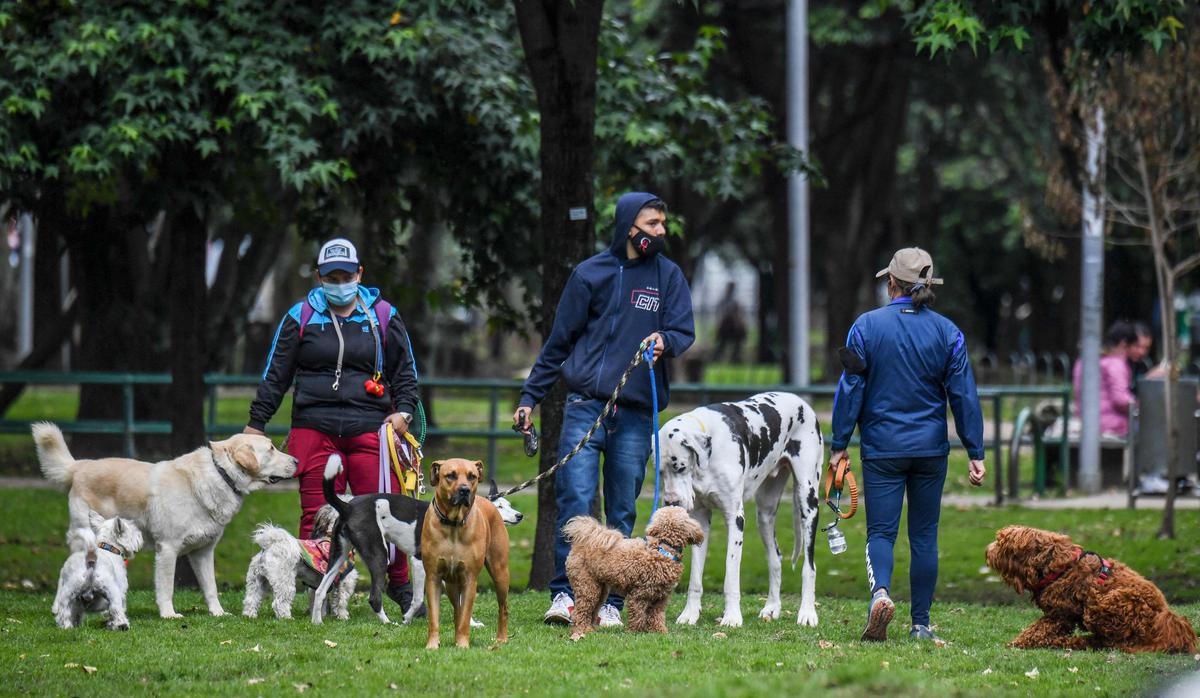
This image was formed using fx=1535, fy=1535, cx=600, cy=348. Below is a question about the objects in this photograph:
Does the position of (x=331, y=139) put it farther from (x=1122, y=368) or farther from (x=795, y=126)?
(x=1122, y=368)

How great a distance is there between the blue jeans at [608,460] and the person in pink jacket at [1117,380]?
858cm

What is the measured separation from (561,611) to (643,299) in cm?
179

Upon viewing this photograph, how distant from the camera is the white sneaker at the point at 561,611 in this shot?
852cm

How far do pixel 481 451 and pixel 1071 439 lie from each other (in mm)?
7415

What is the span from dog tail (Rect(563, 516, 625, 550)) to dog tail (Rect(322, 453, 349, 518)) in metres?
1.29

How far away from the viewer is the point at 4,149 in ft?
36.8

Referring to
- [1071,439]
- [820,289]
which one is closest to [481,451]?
[1071,439]

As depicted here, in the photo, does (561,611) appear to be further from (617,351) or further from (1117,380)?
(1117,380)

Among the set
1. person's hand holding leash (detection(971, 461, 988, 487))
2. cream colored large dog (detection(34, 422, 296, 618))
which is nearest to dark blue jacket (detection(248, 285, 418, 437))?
cream colored large dog (detection(34, 422, 296, 618))

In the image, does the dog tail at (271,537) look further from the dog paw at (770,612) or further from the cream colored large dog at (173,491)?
the dog paw at (770,612)

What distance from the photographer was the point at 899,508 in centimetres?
812

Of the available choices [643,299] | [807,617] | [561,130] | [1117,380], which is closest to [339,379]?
[643,299]

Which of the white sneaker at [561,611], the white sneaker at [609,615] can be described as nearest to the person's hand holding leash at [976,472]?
the white sneaker at [609,615]

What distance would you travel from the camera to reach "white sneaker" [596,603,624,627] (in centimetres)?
835
